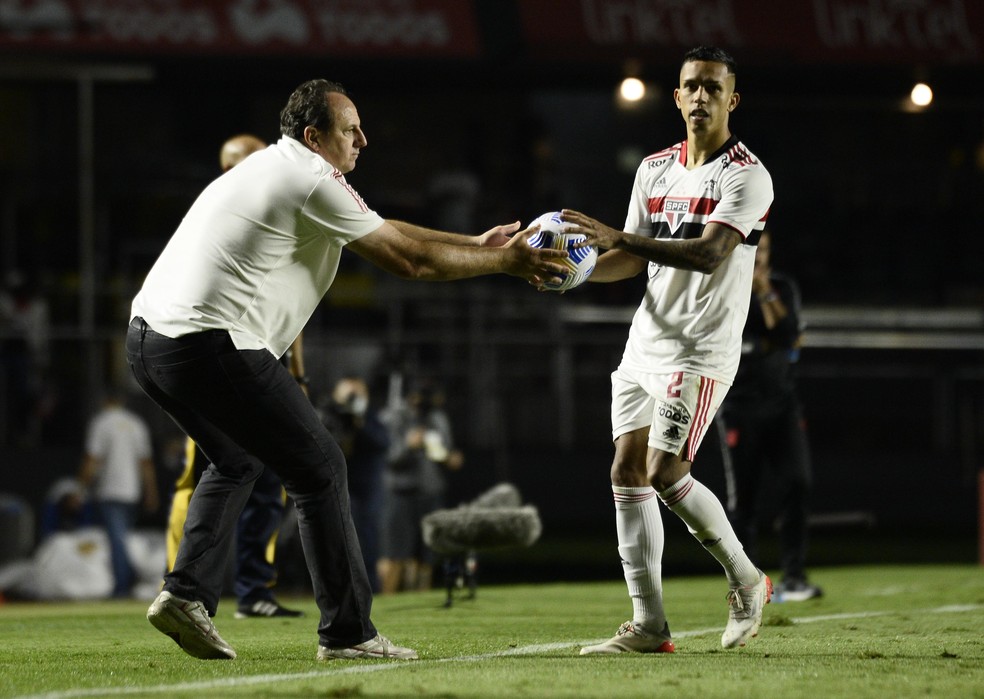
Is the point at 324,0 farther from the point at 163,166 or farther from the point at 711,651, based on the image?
the point at 711,651

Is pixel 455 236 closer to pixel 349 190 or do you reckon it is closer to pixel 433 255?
pixel 433 255

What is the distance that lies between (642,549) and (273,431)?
151cm

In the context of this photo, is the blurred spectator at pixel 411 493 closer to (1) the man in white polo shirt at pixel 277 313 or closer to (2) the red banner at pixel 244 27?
(2) the red banner at pixel 244 27

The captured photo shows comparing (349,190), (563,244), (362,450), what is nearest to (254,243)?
(349,190)

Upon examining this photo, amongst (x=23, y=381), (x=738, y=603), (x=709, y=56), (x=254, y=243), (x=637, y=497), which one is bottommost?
(x=738, y=603)

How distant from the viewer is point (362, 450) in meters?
11.5

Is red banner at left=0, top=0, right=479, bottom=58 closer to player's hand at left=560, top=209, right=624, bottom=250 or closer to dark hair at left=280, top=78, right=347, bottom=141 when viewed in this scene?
dark hair at left=280, top=78, right=347, bottom=141

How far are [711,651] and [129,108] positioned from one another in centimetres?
1877

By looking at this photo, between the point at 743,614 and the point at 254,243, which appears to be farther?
the point at 743,614

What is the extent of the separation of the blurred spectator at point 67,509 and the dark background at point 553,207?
1580 mm

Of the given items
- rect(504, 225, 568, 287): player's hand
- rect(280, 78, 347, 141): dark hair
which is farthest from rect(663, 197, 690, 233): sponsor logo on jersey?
rect(280, 78, 347, 141): dark hair

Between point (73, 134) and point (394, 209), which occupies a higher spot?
point (73, 134)

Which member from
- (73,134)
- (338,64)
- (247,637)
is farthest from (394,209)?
(247,637)

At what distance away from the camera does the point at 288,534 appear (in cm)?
1160
